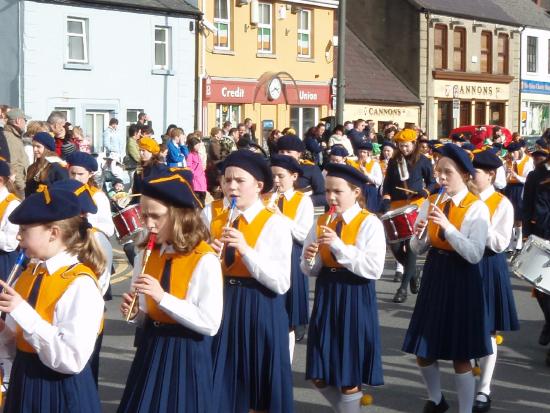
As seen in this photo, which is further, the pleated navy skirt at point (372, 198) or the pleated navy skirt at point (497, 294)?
the pleated navy skirt at point (372, 198)

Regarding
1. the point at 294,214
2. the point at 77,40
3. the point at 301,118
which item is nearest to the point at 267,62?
the point at 301,118

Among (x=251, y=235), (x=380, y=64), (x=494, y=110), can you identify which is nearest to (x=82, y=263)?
(x=251, y=235)

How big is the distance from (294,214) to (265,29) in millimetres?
26894

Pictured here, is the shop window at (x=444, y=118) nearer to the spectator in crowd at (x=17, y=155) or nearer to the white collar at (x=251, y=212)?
the spectator in crowd at (x=17, y=155)

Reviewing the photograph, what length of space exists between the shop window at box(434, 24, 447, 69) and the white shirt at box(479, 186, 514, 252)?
124ft

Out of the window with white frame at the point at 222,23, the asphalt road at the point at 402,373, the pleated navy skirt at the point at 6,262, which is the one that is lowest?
the asphalt road at the point at 402,373

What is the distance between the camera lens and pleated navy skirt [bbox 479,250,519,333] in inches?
319

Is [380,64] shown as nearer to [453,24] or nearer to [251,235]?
[453,24]

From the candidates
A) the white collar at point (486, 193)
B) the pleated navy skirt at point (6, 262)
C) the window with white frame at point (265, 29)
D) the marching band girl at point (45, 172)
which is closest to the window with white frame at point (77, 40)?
the window with white frame at point (265, 29)

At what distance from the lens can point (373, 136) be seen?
89.3 feet

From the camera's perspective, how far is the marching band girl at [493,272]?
7.73 m

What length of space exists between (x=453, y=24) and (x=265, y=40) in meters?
13.5

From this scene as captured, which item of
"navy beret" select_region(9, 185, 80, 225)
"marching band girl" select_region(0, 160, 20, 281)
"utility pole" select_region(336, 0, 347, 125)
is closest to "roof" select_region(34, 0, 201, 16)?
"utility pole" select_region(336, 0, 347, 125)

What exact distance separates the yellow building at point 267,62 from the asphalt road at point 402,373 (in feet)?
70.1
